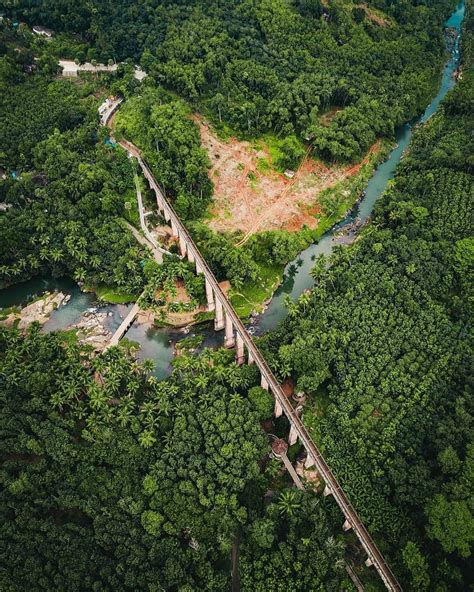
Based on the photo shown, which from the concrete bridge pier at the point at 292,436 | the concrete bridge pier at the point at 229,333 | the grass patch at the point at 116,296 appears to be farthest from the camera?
the grass patch at the point at 116,296

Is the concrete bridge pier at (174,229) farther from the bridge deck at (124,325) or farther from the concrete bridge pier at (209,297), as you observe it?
the bridge deck at (124,325)

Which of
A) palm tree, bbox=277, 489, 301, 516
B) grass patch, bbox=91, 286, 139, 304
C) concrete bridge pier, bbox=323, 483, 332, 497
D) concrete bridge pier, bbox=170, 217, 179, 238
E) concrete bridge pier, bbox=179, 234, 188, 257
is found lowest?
concrete bridge pier, bbox=323, 483, 332, 497

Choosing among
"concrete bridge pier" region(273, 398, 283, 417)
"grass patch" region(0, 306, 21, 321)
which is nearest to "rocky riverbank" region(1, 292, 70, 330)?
"grass patch" region(0, 306, 21, 321)

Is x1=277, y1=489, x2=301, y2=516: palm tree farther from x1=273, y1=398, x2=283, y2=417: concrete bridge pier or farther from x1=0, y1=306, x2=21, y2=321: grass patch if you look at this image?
x1=0, y1=306, x2=21, y2=321: grass patch

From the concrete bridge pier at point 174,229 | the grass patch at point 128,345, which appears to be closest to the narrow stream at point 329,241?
the grass patch at point 128,345

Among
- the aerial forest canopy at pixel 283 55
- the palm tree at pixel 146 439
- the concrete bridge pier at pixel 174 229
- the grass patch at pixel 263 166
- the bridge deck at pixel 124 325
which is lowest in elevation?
the palm tree at pixel 146 439

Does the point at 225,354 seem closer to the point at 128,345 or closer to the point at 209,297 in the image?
the point at 209,297
